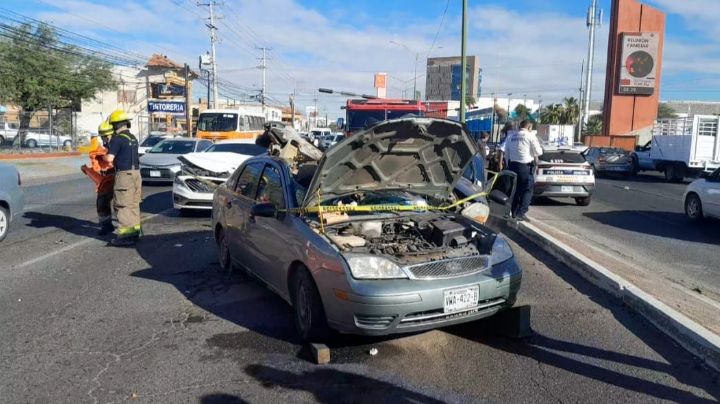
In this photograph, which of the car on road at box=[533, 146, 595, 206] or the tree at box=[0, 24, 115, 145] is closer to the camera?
the car on road at box=[533, 146, 595, 206]

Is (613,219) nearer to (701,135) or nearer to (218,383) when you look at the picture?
(218,383)

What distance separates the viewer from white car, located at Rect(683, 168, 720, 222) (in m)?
11.5

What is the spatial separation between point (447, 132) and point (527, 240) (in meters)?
4.18

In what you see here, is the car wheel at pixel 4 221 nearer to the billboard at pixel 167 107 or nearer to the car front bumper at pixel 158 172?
the car front bumper at pixel 158 172

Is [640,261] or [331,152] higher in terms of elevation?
[331,152]

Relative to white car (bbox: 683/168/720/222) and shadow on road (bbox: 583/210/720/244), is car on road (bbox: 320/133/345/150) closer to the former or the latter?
shadow on road (bbox: 583/210/720/244)

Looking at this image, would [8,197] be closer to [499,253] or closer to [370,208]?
[370,208]

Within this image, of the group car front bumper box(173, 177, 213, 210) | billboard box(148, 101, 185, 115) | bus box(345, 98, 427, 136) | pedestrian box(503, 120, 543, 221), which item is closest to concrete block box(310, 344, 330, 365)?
pedestrian box(503, 120, 543, 221)

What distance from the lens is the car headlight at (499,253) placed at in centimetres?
505

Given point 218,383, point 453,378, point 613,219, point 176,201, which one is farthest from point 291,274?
point 613,219

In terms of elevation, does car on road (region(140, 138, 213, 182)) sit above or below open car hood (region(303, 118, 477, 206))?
below

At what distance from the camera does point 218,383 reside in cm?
430

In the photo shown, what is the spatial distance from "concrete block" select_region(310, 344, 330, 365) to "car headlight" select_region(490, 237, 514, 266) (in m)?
1.50

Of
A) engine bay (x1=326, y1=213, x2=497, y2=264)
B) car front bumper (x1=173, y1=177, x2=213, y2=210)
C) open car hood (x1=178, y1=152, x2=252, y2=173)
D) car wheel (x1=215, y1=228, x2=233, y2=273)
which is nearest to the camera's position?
engine bay (x1=326, y1=213, x2=497, y2=264)
